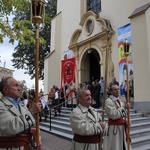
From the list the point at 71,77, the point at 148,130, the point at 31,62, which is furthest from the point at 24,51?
the point at 148,130

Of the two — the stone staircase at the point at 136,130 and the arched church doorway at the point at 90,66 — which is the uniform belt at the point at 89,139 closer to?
the stone staircase at the point at 136,130

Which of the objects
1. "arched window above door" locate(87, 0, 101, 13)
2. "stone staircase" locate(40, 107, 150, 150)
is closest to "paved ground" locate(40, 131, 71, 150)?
"stone staircase" locate(40, 107, 150, 150)

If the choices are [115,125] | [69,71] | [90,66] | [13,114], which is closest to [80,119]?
[13,114]

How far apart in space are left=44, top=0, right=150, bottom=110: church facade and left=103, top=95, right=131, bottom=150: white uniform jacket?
11.4ft

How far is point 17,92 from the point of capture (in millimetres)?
2480

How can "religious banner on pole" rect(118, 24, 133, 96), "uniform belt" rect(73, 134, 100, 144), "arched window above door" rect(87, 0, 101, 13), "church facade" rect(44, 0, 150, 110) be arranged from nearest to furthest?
"uniform belt" rect(73, 134, 100, 144) → "church facade" rect(44, 0, 150, 110) → "religious banner on pole" rect(118, 24, 133, 96) → "arched window above door" rect(87, 0, 101, 13)

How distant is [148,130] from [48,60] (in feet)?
38.8

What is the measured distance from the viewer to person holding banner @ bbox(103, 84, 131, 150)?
397cm

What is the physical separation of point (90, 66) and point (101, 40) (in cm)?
308

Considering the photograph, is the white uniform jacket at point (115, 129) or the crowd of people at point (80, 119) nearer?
the crowd of people at point (80, 119)

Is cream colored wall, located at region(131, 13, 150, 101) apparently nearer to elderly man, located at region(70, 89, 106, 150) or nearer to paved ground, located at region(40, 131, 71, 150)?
paved ground, located at region(40, 131, 71, 150)

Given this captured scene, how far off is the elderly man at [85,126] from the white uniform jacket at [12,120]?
0.70 meters

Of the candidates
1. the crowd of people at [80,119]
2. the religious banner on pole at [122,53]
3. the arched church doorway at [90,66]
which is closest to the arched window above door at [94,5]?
the arched church doorway at [90,66]

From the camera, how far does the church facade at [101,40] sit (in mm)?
9492
